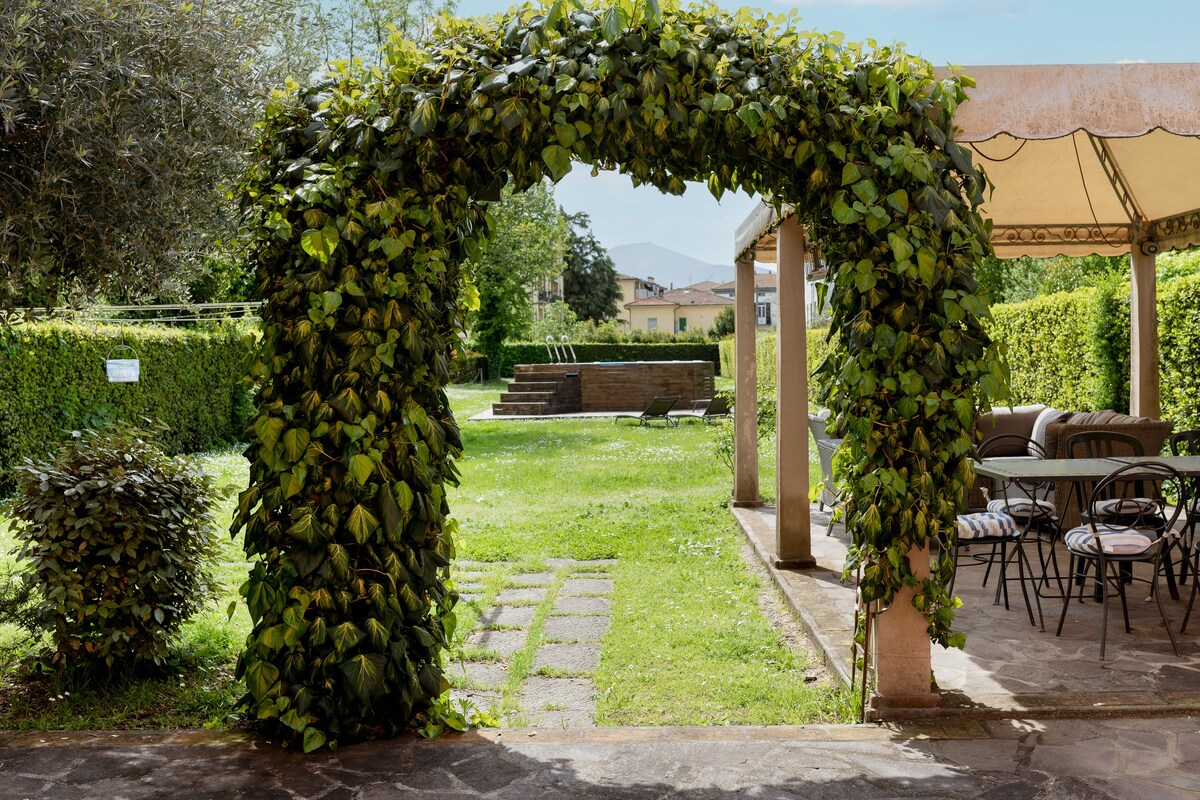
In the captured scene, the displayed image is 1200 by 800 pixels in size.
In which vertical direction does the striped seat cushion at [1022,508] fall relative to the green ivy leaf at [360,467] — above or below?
below

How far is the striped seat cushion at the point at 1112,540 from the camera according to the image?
4906mm

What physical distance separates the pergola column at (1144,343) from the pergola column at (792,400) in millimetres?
3416

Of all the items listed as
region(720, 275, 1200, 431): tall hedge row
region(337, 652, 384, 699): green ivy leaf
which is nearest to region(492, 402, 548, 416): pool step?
region(720, 275, 1200, 431): tall hedge row

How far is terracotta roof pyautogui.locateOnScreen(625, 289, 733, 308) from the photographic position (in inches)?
3123

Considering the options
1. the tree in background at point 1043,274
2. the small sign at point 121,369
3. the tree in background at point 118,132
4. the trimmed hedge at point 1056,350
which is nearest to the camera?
the tree in background at point 118,132

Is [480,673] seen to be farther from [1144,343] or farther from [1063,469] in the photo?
[1144,343]

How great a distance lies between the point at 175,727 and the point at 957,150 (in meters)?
4.08

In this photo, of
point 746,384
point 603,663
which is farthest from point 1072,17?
point 603,663

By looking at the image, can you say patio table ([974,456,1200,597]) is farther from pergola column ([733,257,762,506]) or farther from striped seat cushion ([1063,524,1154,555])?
pergola column ([733,257,762,506])

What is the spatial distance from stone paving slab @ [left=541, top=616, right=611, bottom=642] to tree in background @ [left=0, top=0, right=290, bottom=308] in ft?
9.70

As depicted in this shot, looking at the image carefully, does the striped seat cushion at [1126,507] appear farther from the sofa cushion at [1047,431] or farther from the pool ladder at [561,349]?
the pool ladder at [561,349]

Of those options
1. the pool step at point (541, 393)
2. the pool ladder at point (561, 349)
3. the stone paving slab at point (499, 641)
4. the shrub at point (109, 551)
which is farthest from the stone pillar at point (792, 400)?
the pool ladder at point (561, 349)

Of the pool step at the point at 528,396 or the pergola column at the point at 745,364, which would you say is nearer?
the pergola column at the point at 745,364

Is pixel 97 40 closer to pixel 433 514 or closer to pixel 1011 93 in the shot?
pixel 433 514
